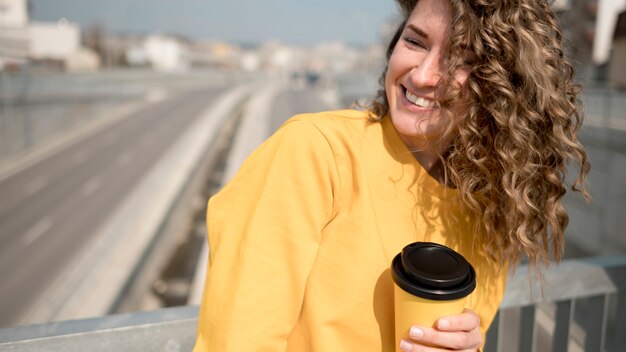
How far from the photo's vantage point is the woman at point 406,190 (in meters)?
1.08

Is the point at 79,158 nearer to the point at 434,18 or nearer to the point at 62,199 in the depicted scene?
the point at 62,199

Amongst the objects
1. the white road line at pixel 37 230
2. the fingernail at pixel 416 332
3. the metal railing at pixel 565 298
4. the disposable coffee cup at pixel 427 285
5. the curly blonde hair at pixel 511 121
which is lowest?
the white road line at pixel 37 230

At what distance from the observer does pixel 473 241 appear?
55.2 inches

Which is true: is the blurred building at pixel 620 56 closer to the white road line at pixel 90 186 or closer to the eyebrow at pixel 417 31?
the eyebrow at pixel 417 31

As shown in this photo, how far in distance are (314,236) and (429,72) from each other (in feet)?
1.64

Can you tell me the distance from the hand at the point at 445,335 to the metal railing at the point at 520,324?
42 cm

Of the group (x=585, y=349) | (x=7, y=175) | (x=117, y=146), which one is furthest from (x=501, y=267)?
(x=117, y=146)

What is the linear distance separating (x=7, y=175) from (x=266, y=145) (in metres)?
40.6

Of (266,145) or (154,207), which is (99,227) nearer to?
(154,207)

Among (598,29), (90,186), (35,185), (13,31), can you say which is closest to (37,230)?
(35,185)

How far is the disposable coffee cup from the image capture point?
1.04 meters

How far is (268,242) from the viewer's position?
42.4 inches

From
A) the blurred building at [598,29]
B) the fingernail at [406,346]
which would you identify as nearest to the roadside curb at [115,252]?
the fingernail at [406,346]

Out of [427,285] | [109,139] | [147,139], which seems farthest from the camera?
[147,139]
